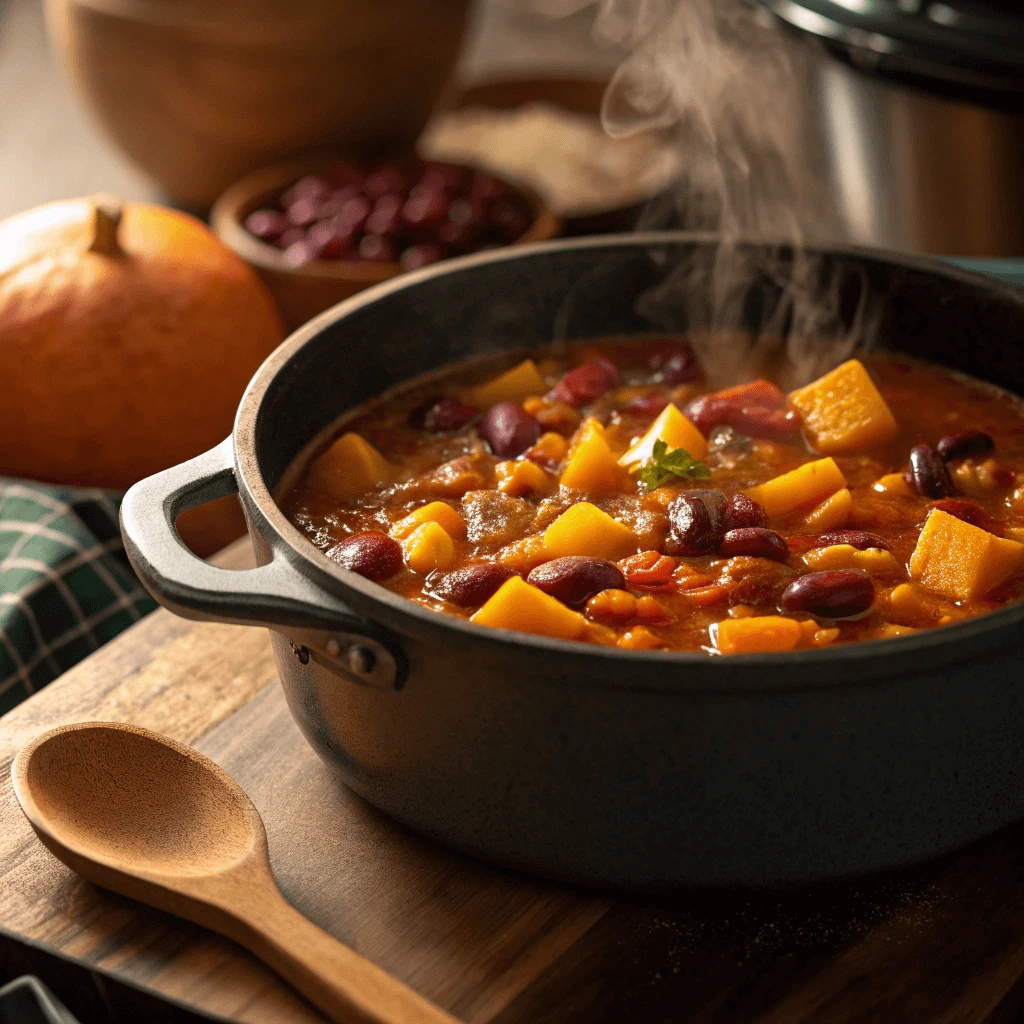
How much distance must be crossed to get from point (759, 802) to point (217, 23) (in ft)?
10.9

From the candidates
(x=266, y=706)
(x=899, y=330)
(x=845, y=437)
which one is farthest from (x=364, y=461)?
(x=899, y=330)

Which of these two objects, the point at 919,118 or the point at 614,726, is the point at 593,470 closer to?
the point at 614,726

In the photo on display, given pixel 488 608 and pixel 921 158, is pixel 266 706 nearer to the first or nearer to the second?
pixel 488 608

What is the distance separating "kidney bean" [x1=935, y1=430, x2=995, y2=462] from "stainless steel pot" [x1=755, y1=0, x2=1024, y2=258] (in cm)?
76

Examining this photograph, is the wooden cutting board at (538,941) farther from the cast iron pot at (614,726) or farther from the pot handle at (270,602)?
the pot handle at (270,602)

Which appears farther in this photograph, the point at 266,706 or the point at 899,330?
the point at 899,330

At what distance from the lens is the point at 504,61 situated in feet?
22.3

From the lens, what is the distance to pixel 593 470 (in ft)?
7.77

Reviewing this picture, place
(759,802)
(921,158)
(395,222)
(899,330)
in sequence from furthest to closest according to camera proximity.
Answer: (395,222) < (921,158) < (899,330) < (759,802)

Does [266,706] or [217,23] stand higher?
[217,23]

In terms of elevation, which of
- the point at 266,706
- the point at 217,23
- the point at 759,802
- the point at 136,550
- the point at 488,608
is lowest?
the point at 266,706

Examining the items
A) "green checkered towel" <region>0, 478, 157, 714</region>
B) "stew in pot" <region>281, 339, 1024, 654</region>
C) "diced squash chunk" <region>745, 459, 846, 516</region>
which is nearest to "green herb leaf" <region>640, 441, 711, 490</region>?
"stew in pot" <region>281, 339, 1024, 654</region>

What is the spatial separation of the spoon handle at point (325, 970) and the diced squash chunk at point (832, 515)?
1063mm

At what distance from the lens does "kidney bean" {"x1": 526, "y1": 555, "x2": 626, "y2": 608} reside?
6.50 ft
